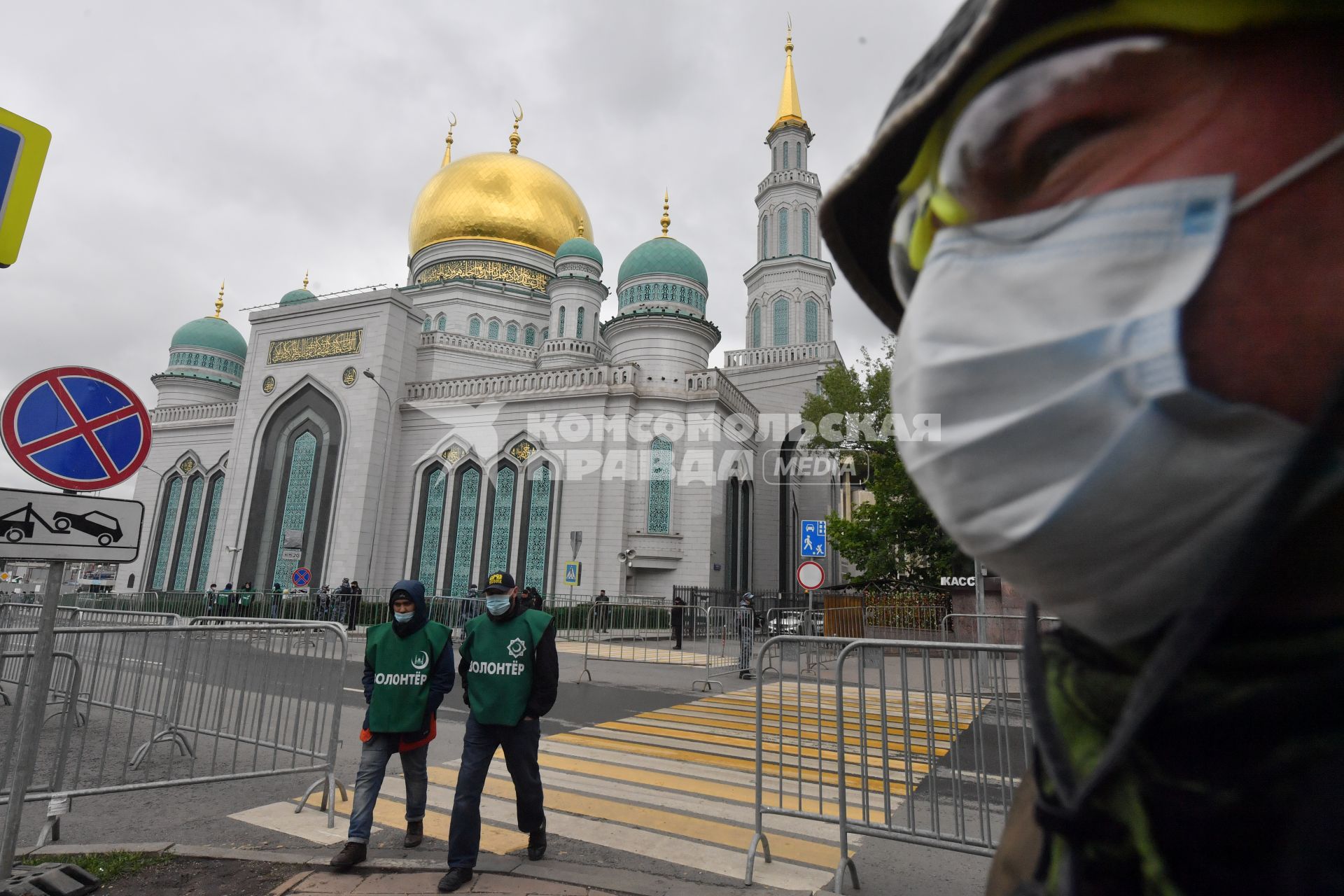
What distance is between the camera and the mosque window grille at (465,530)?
26062 mm

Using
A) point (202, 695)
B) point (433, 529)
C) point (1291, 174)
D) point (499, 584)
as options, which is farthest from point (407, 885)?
point (433, 529)

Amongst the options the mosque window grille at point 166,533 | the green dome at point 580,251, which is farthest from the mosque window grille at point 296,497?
the green dome at point 580,251

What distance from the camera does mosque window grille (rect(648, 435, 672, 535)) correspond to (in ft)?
80.4

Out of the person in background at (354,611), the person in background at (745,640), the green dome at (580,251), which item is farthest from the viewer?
the green dome at (580,251)

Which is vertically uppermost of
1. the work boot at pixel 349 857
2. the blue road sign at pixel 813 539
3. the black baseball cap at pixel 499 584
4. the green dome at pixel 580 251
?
the green dome at pixel 580 251

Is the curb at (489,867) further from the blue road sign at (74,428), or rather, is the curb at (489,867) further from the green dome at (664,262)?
the green dome at (664,262)

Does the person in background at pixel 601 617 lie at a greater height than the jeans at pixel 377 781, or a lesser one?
greater

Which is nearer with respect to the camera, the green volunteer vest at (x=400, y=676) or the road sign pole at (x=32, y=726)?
the road sign pole at (x=32, y=726)

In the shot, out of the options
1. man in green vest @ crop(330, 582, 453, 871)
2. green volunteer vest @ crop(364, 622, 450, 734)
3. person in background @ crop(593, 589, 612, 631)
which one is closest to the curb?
man in green vest @ crop(330, 582, 453, 871)

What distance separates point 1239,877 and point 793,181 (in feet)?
123

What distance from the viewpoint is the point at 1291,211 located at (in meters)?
0.74

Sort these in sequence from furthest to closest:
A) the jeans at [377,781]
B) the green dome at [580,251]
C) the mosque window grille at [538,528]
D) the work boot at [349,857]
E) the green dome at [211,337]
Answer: the green dome at [211,337], the green dome at [580,251], the mosque window grille at [538,528], the jeans at [377,781], the work boot at [349,857]

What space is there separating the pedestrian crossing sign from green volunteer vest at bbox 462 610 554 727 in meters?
3.42

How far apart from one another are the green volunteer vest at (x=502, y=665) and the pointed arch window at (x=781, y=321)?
31.2 m
